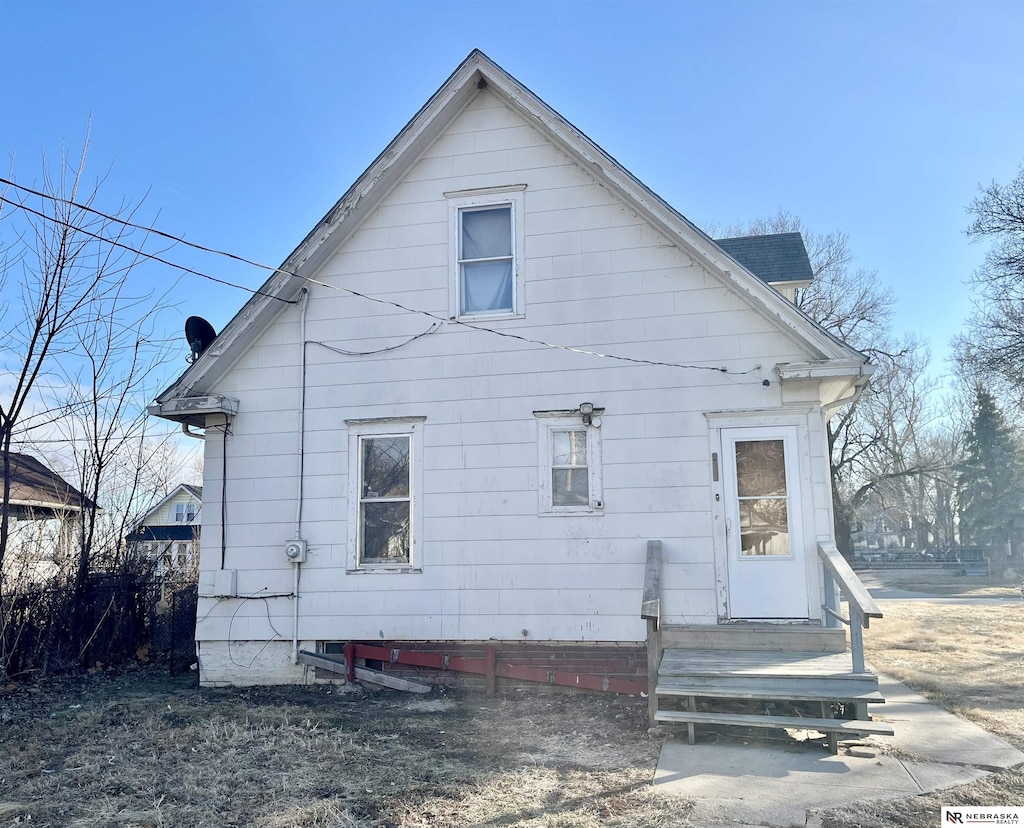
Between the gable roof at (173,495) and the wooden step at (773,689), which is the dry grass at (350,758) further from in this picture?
the gable roof at (173,495)

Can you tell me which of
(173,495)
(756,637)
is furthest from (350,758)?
(173,495)

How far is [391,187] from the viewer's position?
8.83m

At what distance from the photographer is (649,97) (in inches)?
394

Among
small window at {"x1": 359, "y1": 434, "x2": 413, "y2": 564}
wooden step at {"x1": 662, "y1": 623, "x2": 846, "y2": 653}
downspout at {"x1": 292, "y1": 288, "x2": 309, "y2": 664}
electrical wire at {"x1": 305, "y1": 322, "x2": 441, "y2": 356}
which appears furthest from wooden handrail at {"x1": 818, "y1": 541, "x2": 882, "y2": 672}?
downspout at {"x1": 292, "y1": 288, "x2": 309, "y2": 664}

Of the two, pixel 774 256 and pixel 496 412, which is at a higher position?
pixel 774 256

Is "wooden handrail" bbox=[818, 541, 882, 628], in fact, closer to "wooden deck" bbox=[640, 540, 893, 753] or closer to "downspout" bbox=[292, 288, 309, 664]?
"wooden deck" bbox=[640, 540, 893, 753]

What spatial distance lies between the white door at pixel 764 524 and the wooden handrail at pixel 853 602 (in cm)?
25

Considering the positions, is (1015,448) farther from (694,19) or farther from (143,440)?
(143,440)

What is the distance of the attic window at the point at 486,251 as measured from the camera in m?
8.52

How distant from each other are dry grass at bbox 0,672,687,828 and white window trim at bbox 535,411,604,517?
191 cm

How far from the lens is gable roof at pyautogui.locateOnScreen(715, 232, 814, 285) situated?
1165 centimetres

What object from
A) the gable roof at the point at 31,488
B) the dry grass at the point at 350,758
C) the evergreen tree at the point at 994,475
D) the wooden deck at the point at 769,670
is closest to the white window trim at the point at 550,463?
the wooden deck at the point at 769,670

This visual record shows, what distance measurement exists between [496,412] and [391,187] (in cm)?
298

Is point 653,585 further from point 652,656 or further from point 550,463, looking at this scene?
point 550,463
